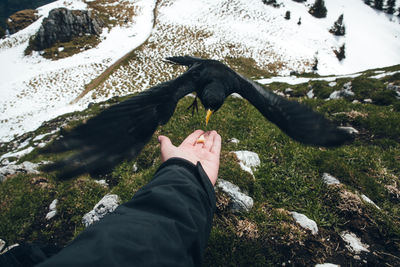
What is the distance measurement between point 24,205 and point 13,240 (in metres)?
0.77

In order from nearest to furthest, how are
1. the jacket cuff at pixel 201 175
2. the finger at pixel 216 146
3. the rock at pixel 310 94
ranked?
the jacket cuff at pixel 201 175 → the finger at pixel 216 146 → the rock at pixel 310 94

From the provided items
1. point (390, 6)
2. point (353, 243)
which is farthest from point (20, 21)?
point (390, 6)

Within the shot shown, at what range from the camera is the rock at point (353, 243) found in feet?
8.50

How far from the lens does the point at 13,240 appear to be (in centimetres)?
341

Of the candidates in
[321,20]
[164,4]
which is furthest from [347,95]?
[321,20]

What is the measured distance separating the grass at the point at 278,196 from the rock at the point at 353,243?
88 mm

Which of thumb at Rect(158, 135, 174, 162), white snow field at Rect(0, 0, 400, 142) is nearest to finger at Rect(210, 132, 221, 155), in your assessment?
thumb at Rect(158, 135, 174, 162)

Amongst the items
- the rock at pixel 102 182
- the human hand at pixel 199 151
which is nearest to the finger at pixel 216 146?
the human hand at pixel 199 151

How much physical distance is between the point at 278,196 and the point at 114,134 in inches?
116

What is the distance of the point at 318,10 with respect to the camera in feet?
149

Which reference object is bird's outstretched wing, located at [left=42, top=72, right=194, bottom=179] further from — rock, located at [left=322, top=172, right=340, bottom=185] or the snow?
the snow

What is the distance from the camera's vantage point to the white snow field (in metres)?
21.3

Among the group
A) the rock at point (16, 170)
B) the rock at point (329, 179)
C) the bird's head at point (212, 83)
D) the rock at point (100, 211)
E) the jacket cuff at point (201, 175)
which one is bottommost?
the rock at point (16, 170)

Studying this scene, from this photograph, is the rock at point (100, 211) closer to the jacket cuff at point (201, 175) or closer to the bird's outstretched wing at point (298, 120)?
the jacket cuff at point (201, 175)
